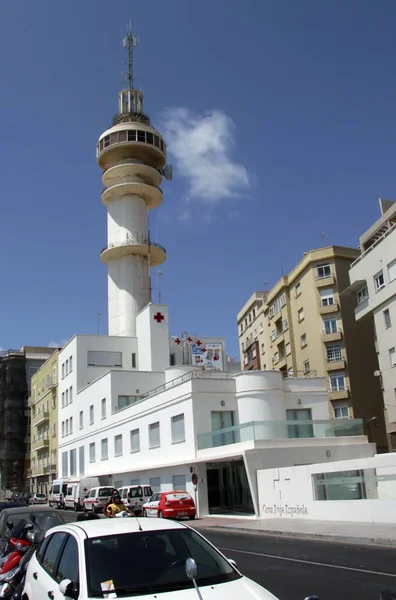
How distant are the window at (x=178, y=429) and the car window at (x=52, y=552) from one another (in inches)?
1141

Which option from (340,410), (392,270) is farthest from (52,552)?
(340,410)

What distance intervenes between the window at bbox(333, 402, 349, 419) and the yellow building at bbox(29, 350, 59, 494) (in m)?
29.8

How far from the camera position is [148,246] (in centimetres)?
5644

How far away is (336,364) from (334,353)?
108 centimetres

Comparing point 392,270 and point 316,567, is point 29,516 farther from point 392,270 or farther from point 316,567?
point 392,270

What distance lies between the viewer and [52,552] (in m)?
6.36

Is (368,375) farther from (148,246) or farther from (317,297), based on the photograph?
(148,246)

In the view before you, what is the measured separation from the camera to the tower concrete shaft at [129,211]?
185 ft

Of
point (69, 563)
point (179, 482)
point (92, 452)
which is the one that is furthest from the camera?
point (92, 452)

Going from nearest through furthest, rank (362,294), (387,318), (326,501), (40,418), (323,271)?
(326,501) < (387,318) < (362,294) < (323,271) < (40,418)

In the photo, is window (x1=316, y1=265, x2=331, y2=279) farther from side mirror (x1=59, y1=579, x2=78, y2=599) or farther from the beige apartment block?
side mirror (x1=59, y1=579, x2=78, y2=599)

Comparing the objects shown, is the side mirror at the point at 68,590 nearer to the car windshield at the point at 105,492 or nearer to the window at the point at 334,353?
the car windshield at the point at 105,492

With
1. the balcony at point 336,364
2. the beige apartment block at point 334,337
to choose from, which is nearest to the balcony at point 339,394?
the beige apartment block at point 334,337

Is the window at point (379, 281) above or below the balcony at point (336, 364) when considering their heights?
above
